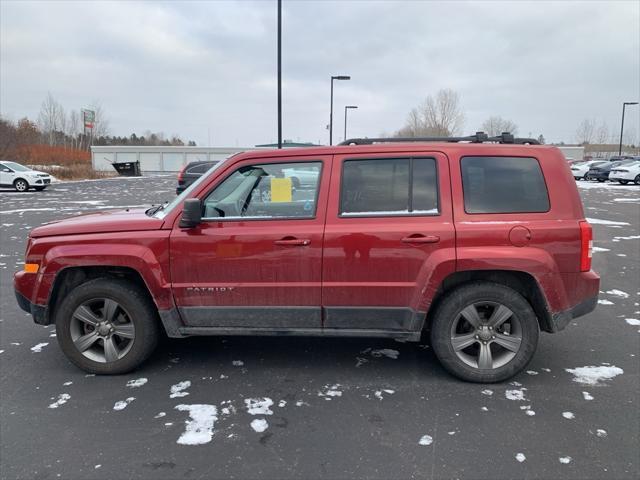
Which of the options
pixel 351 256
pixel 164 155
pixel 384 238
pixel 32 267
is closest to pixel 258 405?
pixel 351 256

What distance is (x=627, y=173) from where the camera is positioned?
30953 millimetres

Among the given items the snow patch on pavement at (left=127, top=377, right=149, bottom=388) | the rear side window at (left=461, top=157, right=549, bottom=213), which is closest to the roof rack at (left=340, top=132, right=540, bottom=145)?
the rear side window at (left=461, top=157, right=549, bottom=213)

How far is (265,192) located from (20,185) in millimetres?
25430

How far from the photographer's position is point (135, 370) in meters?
3.94

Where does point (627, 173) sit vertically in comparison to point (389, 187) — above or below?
above

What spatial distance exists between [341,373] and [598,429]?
1837 millimetres

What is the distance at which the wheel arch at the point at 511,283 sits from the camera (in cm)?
364

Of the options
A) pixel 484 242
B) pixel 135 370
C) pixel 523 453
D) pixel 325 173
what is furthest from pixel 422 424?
pixel 135 370

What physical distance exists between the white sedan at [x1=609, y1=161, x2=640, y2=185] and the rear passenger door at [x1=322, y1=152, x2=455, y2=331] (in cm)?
3356

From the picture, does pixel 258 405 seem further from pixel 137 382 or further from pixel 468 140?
pixel 468 140

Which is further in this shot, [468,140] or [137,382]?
[468,140]

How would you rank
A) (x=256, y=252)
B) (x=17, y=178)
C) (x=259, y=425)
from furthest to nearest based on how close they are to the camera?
(x=17, y=178)
(x=256, y=252)
(x=259, y=425)

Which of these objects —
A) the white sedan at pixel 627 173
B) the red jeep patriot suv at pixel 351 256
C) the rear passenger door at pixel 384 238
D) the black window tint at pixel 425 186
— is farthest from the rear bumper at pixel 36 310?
the white sedan at pixel 627 173

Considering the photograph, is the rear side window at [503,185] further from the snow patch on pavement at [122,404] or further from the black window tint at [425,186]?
the snow patch on pavement at [122,404]
